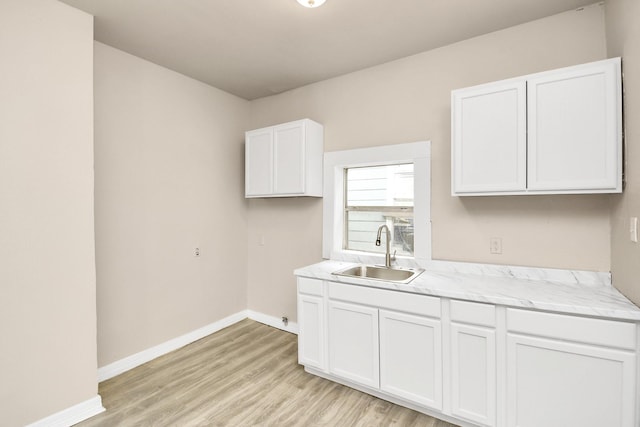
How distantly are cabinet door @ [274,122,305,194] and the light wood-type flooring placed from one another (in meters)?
1.62

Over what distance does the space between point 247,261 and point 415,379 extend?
2.44m

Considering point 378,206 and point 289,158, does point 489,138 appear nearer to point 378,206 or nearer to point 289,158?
point 378,206

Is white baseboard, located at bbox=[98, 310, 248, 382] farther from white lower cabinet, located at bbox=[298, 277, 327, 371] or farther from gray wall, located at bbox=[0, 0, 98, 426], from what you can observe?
white lower cabinet, located at bbox=[298, 277, 327, 371]

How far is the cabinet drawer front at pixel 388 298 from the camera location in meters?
2.03

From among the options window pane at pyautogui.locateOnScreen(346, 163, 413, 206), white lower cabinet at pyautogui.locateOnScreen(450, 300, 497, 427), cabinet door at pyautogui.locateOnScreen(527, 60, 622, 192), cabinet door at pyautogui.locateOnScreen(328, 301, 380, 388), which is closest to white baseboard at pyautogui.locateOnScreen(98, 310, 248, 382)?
cabinet door at pyautogui.locateOnScreen(328, 301, 380, 388)

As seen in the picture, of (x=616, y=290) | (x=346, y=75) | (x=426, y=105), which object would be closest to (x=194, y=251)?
(x=346, y=75)

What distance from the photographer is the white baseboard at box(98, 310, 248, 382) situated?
260 centimetres

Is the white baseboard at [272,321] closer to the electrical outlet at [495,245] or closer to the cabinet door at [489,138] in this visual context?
the electrical outlet at [495,245]

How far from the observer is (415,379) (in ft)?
6.88

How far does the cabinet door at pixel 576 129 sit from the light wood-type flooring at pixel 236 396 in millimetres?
1734

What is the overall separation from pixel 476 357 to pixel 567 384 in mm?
436

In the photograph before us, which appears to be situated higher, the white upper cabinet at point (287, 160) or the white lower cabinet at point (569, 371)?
the white upper cabinet at point (287, 160)

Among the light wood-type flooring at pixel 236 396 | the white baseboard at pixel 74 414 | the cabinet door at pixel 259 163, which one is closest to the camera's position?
the white baseboard at pixel 74 414

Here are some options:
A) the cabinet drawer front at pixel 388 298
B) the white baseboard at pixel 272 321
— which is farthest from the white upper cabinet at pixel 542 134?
the white baseboard at pixel 272 321
